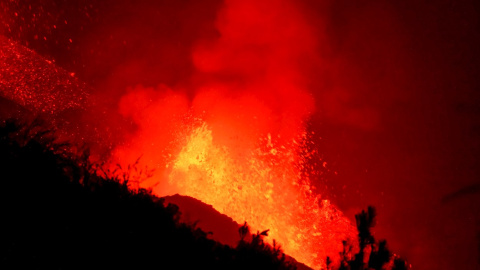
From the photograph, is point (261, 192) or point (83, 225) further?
point (261, 192)

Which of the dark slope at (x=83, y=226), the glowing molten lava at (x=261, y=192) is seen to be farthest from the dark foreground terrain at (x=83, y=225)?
the glowing molten lava at (x=261, y=192)

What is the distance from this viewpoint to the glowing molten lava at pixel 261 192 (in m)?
22.0

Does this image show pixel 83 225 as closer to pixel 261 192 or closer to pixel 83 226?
pixel 83 226

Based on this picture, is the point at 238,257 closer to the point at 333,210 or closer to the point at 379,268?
the point at 379,268

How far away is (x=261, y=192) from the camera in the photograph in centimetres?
2372

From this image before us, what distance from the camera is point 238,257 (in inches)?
185

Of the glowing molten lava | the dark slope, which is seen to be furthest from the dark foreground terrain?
the glowing molten lava

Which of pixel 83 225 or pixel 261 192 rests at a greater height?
pixel 261 192

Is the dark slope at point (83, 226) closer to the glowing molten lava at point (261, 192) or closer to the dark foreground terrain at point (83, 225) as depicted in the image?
the dark foreground terrain at point (83, 225)

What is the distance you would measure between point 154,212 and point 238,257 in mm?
1234

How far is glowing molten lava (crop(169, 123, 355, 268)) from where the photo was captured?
72.1ft

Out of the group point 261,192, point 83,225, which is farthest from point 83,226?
point 261,192

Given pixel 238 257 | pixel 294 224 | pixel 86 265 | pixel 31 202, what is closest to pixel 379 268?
pixel 238 257

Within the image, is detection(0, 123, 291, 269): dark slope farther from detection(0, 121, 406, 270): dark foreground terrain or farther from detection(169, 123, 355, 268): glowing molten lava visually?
detection(169, 123, 355, 268): glowing molten lava
